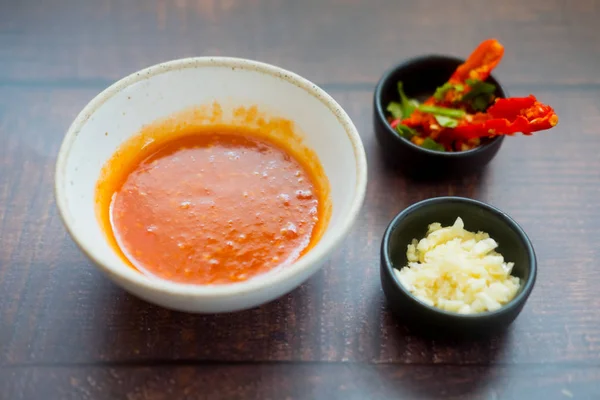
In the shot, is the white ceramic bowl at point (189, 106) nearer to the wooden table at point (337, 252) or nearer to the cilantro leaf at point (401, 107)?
the wooden table at point (337, 252)

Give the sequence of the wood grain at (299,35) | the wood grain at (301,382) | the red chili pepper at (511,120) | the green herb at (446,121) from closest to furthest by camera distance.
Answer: the wood grain at (301,382), the red chili pepper at (511,120), the green herb at (446,121), the wood grain at (299,35)

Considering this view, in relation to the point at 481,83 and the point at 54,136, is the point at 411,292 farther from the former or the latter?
the point at 54,136

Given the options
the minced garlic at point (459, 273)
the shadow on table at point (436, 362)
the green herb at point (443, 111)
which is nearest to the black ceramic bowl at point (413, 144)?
the green herb at point (443, 111)

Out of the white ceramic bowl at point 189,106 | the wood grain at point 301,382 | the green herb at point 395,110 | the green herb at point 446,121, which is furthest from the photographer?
the green herb at point 395,110

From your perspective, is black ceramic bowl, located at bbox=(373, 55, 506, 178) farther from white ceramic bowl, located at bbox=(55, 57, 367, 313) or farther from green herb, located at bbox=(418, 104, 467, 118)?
white ceramic bowl, located at bbox=(55, 57, 367, 313)

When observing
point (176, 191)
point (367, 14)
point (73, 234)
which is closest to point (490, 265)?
point (176, 191)

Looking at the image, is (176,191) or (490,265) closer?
(490,265)
